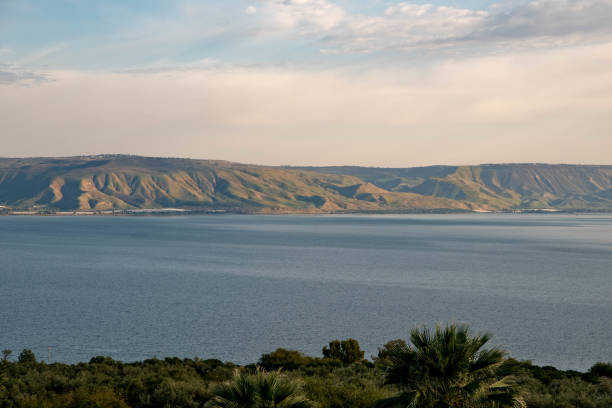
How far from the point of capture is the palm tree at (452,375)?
14.6m

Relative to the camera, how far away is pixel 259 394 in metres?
15.3

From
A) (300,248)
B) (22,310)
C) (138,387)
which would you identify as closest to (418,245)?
(300,248)

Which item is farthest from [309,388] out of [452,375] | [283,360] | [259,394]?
[283,360]

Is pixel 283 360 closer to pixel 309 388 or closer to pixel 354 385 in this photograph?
pixel 354 385

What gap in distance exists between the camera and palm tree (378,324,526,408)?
14.6 m

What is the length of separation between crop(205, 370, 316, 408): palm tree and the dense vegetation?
0.08 feet

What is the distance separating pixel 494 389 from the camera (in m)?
14.9

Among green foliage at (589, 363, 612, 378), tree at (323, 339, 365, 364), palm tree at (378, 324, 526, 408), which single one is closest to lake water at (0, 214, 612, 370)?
tree at (323, 339, 365, 364)

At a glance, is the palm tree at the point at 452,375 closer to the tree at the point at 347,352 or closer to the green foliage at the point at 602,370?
the green foliage at the point at 602,370

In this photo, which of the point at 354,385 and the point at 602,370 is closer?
the point at 354,385

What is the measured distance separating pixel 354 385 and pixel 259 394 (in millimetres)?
12228

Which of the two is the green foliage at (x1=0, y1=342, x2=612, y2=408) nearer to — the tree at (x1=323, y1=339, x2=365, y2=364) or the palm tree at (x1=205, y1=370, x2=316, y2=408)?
the palm tree at (x1=205, y1=370, x2=316, y2=408)

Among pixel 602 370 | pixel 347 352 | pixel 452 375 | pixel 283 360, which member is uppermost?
pixel 452 375

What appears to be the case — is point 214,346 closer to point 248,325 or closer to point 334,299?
point 248,325
